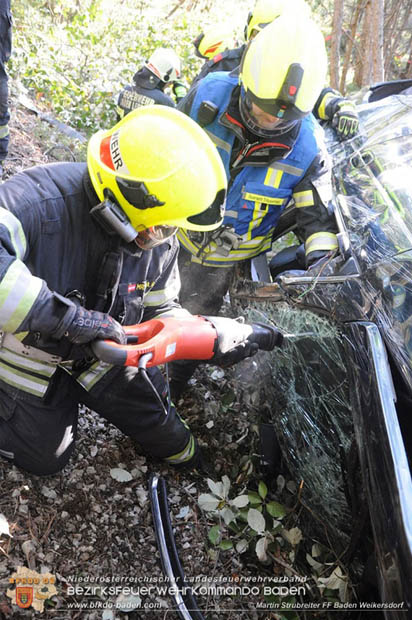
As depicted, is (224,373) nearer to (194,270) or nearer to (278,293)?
(194,270)

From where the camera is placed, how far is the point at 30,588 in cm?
195

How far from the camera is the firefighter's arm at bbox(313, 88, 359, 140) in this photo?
3.33 m

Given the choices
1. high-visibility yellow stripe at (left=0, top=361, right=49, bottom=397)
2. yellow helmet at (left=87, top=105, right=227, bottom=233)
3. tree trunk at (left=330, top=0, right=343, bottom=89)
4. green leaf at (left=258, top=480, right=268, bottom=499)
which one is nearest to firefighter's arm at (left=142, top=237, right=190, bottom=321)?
yellow helmet at (left=87, top=105, right=227, bottom=233)

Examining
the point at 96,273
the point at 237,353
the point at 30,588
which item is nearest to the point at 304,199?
the point at 237,353

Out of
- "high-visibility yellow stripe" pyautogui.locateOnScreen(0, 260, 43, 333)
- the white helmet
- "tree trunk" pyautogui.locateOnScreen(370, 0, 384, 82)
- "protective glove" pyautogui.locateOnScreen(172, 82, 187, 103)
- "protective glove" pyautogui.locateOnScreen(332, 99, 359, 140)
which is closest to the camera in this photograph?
"high-visibility yellow stripe" pyautogui.locateOnScreen(0, 260, 43, 333)

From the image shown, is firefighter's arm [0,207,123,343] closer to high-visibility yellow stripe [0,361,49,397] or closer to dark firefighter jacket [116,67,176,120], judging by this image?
high-visibility yellow stripe [0,361,49,397]

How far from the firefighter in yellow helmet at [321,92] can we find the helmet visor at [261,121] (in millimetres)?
743

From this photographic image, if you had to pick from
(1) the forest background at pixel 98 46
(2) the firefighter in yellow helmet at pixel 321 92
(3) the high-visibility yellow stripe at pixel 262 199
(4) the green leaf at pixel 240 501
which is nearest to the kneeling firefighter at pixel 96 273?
(4) the green leaf at pixel 240 501

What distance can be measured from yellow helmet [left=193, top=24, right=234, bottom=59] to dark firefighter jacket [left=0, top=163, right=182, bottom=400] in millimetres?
3264

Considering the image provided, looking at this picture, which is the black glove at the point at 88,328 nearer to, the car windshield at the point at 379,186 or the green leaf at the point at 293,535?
the car windshield at the point at 379,186

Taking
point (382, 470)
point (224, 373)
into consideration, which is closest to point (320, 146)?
point (224, 373)

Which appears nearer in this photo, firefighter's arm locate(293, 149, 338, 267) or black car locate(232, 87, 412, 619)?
black car locate(232, 87, 412, 619)

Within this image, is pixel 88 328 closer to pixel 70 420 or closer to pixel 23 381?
pixel 23 381

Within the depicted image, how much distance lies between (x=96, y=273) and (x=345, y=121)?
2122mm
